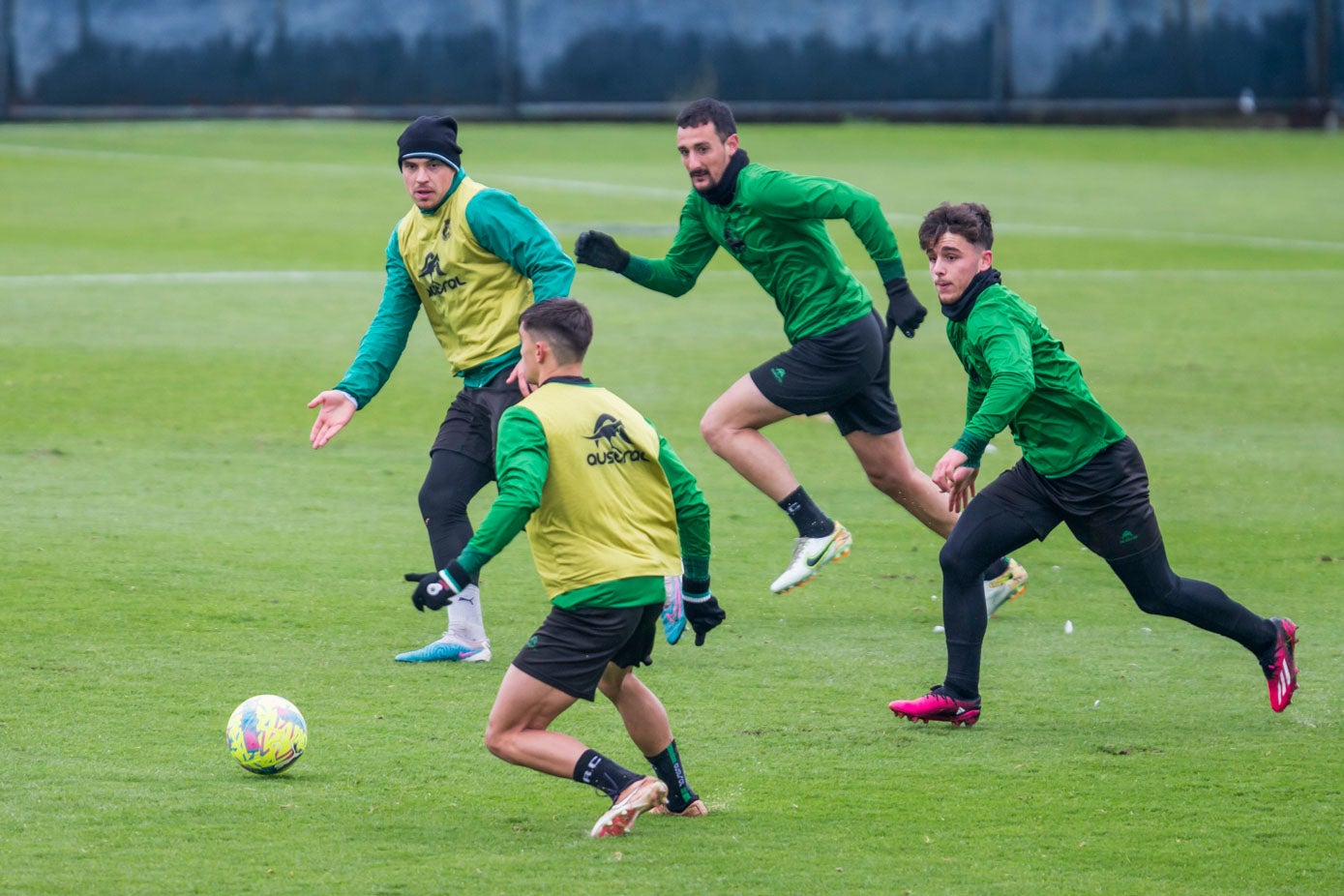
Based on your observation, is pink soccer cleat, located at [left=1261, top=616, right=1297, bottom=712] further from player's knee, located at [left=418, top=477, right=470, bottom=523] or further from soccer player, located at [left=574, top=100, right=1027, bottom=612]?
player's knee, located at [left=418, top=477, right=470, bottom=523]

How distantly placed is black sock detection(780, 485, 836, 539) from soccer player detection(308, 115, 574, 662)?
1.43 meters

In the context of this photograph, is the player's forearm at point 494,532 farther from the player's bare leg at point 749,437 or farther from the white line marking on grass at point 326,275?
the white line marking on grass at point 326,275

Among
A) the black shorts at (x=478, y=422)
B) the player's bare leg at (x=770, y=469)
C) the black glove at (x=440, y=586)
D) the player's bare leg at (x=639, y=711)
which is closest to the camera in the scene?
the black glove at (x=440, y=586)

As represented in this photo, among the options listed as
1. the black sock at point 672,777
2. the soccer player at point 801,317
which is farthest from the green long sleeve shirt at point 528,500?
the soccer player at point 801,317

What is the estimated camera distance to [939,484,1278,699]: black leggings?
6.88 m

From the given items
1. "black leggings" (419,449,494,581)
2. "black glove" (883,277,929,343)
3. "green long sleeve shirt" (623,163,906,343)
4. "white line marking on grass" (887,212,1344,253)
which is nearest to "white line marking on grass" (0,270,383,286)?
"white line marking on grass" (887,212,1344,253)

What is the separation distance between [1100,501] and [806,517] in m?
1.76

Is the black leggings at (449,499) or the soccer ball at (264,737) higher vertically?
the black leggings at (449,499)

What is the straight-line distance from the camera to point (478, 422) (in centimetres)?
779

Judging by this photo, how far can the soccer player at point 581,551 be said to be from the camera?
5.51m

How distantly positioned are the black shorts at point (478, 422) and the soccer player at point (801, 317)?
0.87 metres

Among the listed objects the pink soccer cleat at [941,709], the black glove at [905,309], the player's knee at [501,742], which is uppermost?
the black glove at [905,309]

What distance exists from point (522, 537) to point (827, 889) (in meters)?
5.42

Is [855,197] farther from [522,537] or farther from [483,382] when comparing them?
[522,537]
